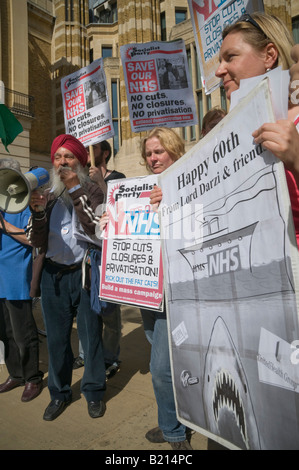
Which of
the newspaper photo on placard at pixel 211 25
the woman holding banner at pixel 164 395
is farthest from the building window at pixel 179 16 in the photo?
the woman holding banner at pixel 164 395

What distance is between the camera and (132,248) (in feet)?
7.51

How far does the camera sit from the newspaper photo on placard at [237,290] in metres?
1.02

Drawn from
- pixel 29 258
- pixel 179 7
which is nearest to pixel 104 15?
pixel 179 7

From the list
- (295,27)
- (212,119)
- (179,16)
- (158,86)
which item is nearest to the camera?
(212,119)

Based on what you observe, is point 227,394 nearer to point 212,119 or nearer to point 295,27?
point 212,119

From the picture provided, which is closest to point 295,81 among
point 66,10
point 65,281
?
point 65,281

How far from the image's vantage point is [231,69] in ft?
4.82

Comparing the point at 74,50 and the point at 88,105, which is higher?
the point at 74,50

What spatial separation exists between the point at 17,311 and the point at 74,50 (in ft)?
60.6

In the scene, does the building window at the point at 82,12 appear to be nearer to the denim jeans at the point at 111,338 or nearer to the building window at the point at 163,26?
the building window at the point at 163,26

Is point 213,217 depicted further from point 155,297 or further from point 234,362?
point 155,297

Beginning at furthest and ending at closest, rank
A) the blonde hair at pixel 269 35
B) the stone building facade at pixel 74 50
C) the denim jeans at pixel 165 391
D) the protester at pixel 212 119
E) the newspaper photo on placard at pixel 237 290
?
the stone building facade at pixel 74 50
the protester at pixel 212 119
the denim jeans at pixel 165 391
the blonde hair at pixel 269 35
the newspaper photo on placard at pixel 237 290

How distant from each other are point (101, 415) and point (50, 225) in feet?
4.94

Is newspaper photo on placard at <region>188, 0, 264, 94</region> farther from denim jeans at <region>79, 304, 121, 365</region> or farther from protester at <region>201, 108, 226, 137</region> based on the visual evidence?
denim jeans at <region>79, 304, 121, 365</region>
